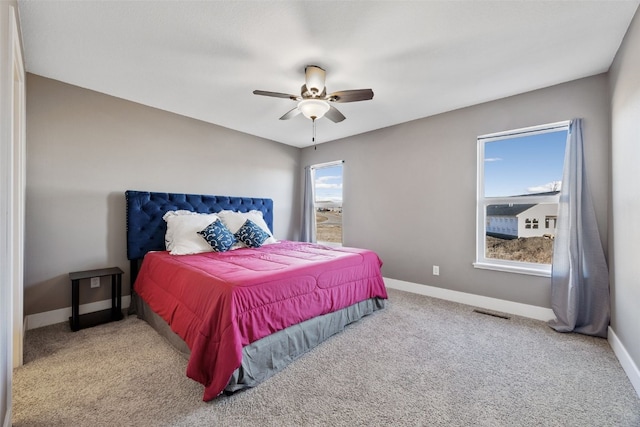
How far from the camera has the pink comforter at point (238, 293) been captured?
1.77m

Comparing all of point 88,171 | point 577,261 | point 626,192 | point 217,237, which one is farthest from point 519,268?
point 88,171

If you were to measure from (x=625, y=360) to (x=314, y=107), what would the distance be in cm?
316

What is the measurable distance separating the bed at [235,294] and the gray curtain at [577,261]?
1.75 m

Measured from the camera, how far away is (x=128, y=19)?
1936 millimetres

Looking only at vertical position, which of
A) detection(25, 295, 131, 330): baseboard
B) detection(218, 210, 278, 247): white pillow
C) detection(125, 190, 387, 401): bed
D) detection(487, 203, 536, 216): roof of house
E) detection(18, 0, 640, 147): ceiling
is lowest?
detection(25, 295, 131, 330): baseboard

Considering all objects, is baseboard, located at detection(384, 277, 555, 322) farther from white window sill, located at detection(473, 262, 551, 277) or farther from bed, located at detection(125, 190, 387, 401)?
bed, located at detection(125, 190, 387, 401)

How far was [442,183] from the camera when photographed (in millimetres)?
3693

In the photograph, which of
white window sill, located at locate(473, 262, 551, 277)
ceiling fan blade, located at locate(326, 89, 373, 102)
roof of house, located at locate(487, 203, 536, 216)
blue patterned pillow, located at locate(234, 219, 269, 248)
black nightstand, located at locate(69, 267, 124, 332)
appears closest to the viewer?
ceiling fan blade, located at locate(326, 89, 373, 102)

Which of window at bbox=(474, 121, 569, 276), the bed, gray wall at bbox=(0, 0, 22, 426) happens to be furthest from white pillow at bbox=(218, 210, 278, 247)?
window at bbox=(474, 121, 569, 276)

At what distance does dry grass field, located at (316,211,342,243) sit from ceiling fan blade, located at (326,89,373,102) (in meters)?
A: 2.68

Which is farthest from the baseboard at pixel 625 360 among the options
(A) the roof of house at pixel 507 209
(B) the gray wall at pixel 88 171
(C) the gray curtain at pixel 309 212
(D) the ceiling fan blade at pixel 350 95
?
(B) the gray wall at pixel 88 171

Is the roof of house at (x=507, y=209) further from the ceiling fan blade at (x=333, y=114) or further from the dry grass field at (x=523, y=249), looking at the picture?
the ceiling fan blade at (x=333, y=114)

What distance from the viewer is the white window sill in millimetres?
2955

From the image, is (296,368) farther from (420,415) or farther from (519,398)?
(519,398)
